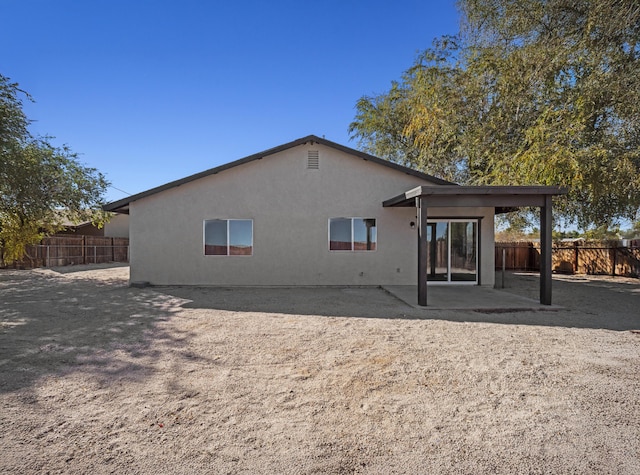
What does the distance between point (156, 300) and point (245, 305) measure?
234cm

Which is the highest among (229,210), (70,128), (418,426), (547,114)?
(70,128)

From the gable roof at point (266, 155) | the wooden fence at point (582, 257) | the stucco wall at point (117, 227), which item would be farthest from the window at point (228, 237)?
the stucco wall at point (117, 227)

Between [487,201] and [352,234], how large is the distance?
13.6 ft

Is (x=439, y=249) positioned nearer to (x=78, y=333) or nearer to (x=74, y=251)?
(x=78, y=333)

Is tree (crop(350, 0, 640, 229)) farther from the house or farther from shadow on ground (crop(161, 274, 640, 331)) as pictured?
shadow on ground (crop(161, 274, 640, 331))

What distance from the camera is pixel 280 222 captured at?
11.1 m

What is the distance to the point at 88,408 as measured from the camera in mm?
3072

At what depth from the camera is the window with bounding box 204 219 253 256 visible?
437 inches

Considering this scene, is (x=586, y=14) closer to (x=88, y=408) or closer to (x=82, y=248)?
(x=88, y=408)

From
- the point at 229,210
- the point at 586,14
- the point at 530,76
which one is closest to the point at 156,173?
the point at 229,210

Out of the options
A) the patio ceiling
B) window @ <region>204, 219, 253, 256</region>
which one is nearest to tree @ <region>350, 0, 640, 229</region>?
the patio ceiling

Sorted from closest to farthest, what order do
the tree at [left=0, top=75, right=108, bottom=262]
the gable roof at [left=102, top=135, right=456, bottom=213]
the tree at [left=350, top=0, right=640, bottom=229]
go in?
the tree at [left=350, top=0, right=640, bottom=229] → the tree at [left=0, top=75, right=108, bottom=262] → the gable roof at [left=102, top=135, right=456, bottom=213]

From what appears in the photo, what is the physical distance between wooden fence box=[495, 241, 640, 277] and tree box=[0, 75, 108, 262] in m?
17.2

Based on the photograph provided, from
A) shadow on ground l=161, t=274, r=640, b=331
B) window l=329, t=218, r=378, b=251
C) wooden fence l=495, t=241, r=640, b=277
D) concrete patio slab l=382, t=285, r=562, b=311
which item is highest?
window l=329, t=218, r=378, b=251
